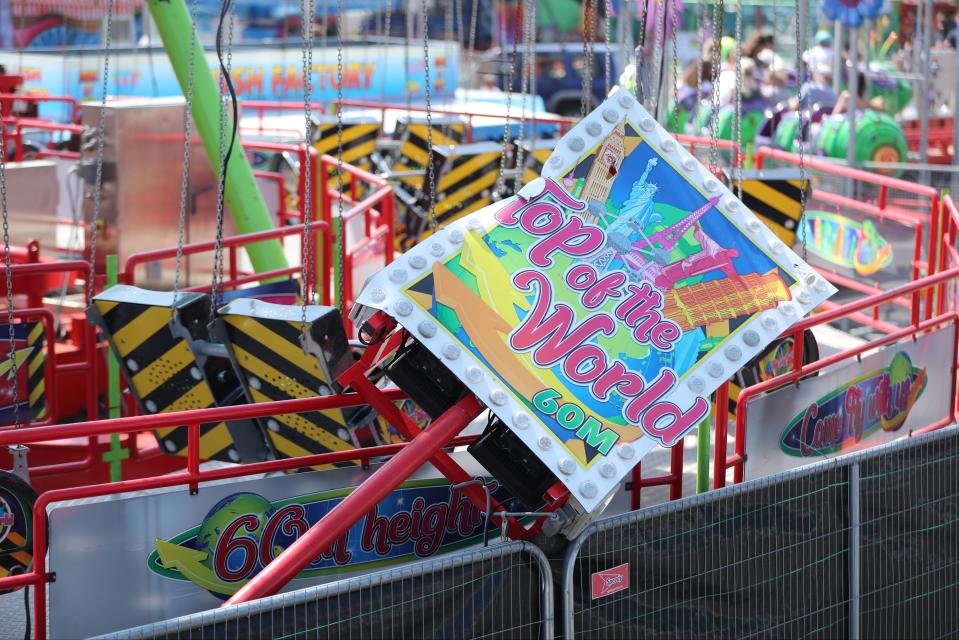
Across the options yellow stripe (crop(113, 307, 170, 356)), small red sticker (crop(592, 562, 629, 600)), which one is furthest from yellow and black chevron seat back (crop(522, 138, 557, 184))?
small red sticker (crop(592, 562, 629, 600))

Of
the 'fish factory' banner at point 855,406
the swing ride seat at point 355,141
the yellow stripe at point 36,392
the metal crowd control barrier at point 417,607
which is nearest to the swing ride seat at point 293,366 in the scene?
the metal crowd control barrier at point 417,607

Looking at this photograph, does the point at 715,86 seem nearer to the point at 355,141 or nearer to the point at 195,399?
the point at 195,399

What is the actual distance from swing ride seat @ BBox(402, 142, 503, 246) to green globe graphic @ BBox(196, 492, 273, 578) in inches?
285

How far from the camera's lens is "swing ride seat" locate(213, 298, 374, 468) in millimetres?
4793

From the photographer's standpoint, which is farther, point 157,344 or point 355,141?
point 355,141

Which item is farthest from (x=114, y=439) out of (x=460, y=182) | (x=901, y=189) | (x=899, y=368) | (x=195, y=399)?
(x=901, y=189)

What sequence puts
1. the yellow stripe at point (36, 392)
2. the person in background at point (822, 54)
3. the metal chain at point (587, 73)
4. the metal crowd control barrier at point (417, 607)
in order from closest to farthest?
the metal crowd control barrier at point (417, 607), the metal chain at point (587, 73), the yellow stripe at point (36, 392), the person in background at point (822, 54)

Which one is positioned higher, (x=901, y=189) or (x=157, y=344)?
(x=901, y=189)

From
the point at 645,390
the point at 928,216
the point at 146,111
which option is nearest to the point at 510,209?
the point at 645,390

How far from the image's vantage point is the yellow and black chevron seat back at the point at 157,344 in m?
5.45

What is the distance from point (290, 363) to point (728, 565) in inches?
73.8

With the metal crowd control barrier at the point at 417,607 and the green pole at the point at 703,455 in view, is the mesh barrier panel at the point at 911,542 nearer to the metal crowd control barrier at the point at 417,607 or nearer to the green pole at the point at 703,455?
the green pole at the point at 703,455

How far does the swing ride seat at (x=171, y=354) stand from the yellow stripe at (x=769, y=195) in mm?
4909

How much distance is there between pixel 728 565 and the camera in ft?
14.3
